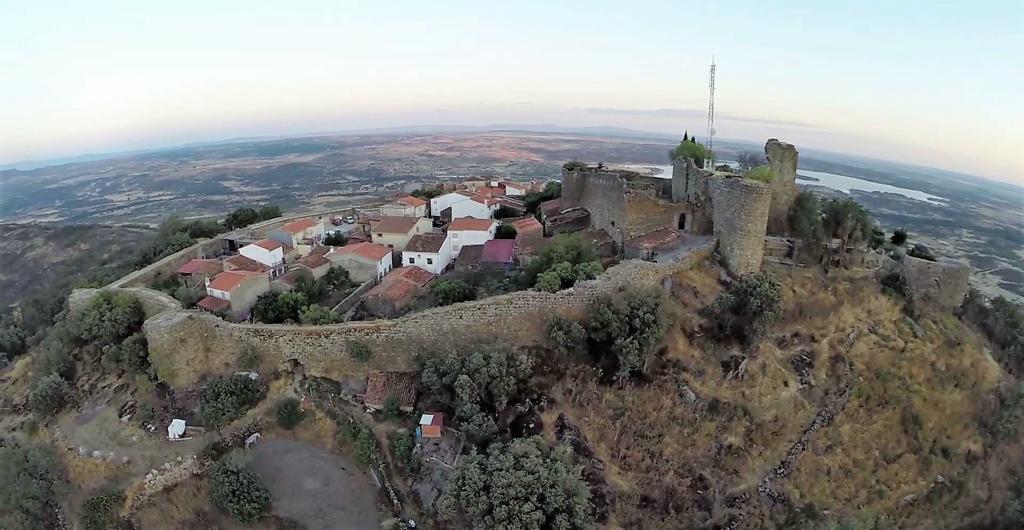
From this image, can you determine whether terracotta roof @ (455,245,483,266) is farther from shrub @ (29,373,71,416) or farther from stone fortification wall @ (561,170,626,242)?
shrub @ (29,373,71,416)

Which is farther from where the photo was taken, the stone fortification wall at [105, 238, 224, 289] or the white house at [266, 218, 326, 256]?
the white house at [266, 218, 326, 256]

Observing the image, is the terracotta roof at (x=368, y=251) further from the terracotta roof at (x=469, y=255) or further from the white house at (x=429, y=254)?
the terracotta roof at (x=469, y=255)

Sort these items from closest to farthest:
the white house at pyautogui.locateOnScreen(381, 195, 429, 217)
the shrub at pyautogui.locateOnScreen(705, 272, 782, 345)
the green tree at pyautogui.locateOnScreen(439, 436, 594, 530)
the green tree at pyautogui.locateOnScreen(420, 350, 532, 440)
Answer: the green tree at pyautogui.locateOnScreen(439, 436, 594, 530), the green tree at pyautogui.locateOnScreen(420, 350, 532, 440), the shrub at pyautogui.locateOnScreen(705, 272, 782, 345), the white house at pyautogui.locateOnScreen(381, 195, 429, 217)

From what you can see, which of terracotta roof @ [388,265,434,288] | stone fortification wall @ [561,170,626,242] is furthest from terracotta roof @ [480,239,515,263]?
stone fortification wall @ [561,170,626,242]

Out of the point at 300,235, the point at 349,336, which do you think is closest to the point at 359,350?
the point at 349,336

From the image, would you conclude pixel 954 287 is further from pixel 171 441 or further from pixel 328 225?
pixel 328 225

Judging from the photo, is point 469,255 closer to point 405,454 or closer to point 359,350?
point 359,350
